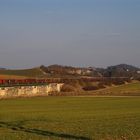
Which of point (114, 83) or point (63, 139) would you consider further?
point (114, 83)

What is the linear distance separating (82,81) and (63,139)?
114373 mm

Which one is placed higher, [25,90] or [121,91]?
[25,90]

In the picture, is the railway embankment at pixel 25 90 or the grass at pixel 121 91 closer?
the railway embankment at pixel 25 90

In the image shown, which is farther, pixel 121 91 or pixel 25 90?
pixel 121 91

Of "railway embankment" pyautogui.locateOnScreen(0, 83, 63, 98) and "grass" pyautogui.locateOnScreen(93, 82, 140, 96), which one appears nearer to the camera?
"railway embankment" pyautogui.locateOnScreen(0, 83, 63, 98)

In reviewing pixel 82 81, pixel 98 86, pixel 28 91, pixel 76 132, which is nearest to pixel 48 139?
pixel 76 132

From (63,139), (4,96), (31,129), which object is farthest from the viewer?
(4,96)

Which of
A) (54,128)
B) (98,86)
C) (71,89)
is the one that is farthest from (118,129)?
(98,86)

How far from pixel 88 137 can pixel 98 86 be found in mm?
104548

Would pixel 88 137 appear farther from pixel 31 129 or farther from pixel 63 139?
pixel 31 129

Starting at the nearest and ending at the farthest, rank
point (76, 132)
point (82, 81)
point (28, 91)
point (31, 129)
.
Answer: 1. point (76, 132)
2. point (31, 129)
3. point (28, 91)
4. point (82, 81)

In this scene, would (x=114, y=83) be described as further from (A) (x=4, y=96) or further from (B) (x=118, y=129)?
(B) (x=118, y=129)

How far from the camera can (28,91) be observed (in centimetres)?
9019

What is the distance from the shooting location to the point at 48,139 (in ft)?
74.2
